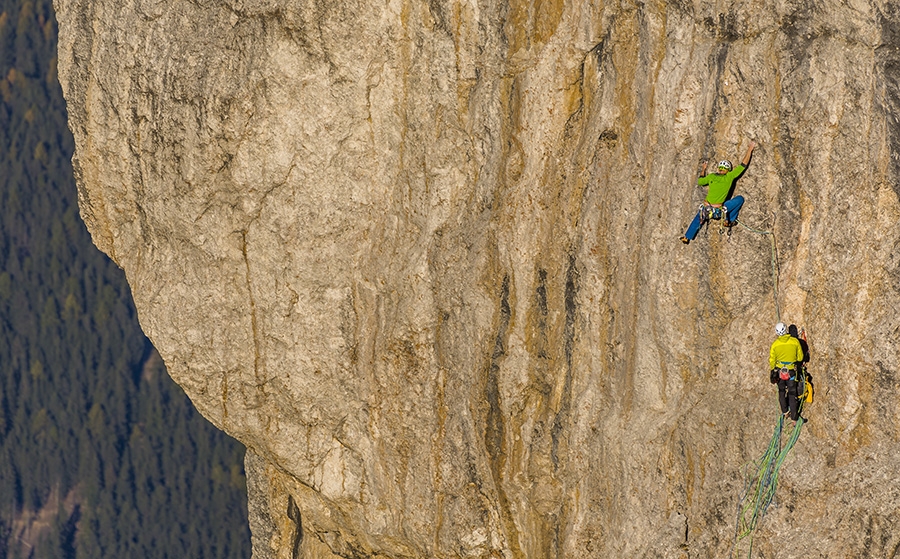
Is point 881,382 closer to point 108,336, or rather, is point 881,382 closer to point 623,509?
point 623,509

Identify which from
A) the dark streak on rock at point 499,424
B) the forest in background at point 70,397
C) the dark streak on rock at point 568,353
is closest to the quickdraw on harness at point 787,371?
the dark streak on rock at point 568,353

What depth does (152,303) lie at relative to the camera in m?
18.1

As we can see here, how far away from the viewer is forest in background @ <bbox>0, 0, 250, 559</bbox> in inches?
3369

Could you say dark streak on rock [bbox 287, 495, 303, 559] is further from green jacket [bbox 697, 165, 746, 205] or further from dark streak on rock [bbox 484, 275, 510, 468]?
green jacket [bbox 697, 165, 746, 205]

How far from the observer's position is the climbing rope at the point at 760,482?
14.2 metres

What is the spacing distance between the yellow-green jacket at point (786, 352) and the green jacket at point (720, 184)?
1932 millimetres

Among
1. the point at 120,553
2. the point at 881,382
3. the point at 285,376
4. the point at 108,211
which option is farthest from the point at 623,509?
the point at 120,553

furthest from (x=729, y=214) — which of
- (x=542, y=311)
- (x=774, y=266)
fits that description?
(x=542, y=311)

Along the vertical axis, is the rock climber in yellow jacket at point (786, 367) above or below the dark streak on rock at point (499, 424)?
above

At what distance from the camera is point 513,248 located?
16125 millimetres

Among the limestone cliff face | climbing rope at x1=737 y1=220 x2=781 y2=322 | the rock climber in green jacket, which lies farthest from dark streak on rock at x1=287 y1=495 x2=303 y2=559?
climbing rope at x1=737 y1=220 x2=781 y2=322

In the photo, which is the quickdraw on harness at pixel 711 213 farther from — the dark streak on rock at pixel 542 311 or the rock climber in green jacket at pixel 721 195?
the dark streak on rock at pixel 542 311

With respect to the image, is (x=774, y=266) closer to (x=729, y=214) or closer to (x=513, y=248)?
(x=729, y=214)

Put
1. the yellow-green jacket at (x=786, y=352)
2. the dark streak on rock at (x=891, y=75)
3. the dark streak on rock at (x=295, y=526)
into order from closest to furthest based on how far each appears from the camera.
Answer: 1. the dark streak on rock at (x=891, y=75)
2. the yellow-green jacket at (x=786, y=352)
3. the dark streak on rock at (x=295, y=526)
